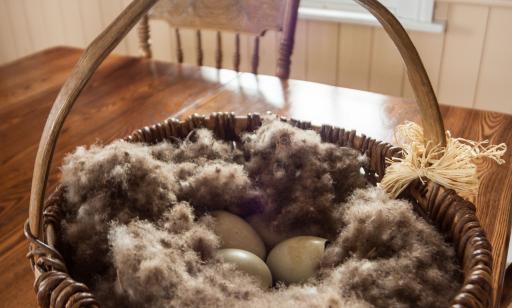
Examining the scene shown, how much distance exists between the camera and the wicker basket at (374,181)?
475 mm

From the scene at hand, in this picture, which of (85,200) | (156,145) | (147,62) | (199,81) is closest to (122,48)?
(147,62)

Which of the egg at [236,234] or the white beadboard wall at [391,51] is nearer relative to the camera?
the egg at [236,234]

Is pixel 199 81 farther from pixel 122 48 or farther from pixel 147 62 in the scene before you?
pixel 122 48

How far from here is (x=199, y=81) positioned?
4.50 feet

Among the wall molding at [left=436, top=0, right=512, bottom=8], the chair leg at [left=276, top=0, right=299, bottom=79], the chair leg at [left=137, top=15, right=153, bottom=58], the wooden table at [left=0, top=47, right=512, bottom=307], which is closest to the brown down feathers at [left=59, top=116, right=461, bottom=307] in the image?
the wooden table at [left=0, top=47, right=512, bottom=307]

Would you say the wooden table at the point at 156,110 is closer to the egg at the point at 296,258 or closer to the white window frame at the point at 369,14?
the egg at the point at 296,258

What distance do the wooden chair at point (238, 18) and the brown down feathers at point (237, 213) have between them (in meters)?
0.71

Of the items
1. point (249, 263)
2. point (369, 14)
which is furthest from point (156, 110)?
point (369, 14)

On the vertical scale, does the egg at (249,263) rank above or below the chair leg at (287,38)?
below

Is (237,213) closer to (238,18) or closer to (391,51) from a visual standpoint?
(238,18)

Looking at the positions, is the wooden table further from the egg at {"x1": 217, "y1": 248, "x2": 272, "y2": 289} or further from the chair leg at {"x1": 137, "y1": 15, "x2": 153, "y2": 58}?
the egg at {"x1": 217, "y1": 248, "x2": 272, "y2": 289}

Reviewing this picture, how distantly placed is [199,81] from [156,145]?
0.63 meters

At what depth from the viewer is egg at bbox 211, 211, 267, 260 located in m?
0.67

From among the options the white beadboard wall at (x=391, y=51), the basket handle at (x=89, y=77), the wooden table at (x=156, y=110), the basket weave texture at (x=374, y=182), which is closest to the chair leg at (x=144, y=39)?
the wooden table at (x=156, y=110)
